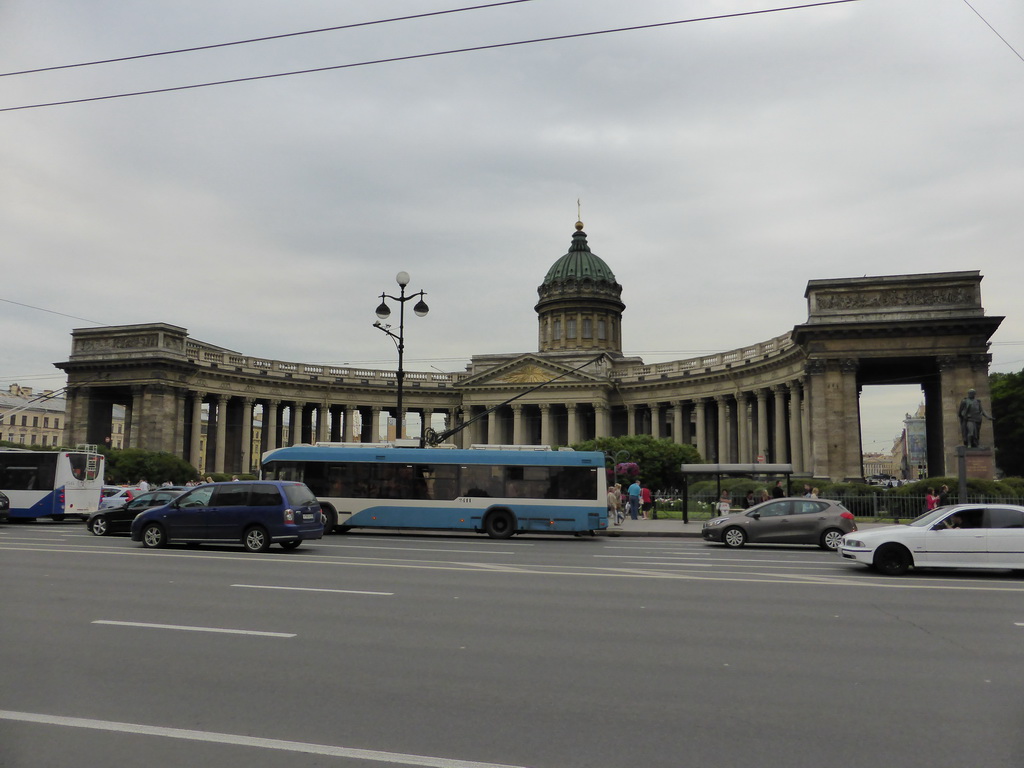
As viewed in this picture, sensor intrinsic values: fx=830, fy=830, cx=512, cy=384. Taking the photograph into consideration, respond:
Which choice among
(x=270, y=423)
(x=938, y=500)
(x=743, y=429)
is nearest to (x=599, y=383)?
(x=743, y=429)

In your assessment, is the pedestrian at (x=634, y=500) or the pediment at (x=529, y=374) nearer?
the pedestrian at (x=634, y=500)

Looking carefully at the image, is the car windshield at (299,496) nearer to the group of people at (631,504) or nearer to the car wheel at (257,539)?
the car wheel at (257,539)

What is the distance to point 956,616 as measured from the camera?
11320 mm

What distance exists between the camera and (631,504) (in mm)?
38281

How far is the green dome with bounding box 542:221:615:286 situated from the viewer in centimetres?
10244

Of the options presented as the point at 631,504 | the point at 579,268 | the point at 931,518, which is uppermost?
the point at 579,268

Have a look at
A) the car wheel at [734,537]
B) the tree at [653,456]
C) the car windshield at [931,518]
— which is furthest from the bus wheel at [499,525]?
the tree at [653,456]

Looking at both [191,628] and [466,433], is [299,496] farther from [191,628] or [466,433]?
[466,433]

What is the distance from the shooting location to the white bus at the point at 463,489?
27109 millimetres

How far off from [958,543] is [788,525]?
7424 millimetres

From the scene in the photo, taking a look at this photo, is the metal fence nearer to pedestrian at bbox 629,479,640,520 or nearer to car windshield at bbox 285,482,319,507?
pedestrian at bbox 629,479,640,520

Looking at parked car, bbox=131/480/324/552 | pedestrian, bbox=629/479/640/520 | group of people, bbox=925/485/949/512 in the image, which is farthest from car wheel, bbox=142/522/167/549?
group of people, bbox=925/485/949/512

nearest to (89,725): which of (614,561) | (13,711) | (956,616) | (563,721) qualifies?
(13,711)

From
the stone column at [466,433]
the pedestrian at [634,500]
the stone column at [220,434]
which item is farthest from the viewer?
the stone column at [466,433]
